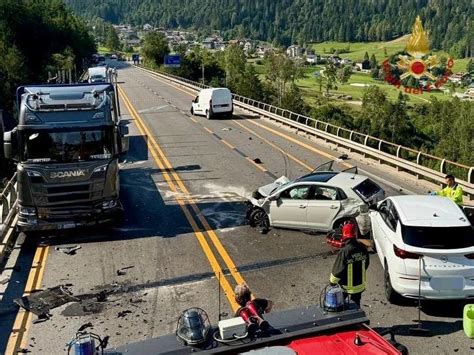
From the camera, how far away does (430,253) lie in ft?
29.1

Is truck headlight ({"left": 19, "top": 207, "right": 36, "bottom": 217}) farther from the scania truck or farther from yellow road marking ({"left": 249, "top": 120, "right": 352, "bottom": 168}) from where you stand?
yellow road marking ({"left": 249, "top": 120, "right": 352, "bottom": 168})

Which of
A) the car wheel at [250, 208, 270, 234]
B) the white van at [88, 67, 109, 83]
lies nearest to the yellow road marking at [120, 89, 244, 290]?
the car wheel at [250, 208, 270, 234]

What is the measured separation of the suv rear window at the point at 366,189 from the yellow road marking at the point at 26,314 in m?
7.03

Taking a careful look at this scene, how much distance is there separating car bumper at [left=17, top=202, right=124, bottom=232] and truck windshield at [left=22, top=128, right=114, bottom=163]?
132 cm

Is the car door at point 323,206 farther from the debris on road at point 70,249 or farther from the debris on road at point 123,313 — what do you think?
the debris on road at point 70,249

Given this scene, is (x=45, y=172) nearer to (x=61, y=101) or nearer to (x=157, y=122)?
(x=61, y=101)

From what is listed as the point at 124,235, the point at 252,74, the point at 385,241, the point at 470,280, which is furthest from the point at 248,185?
the point at 252,74

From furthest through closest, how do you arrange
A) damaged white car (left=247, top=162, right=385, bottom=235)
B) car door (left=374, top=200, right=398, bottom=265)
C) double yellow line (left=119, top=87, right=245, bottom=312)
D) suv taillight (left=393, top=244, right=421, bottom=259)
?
1. damaged white car (left=247, top=162, right=385, bottom=235)
2. double yellow line (left=119, top=87, right=245, bottom=312)
3. car door (left=374, top=200, right=398, bottom=265)
4. suv taillight (left=393, top=244, right=421, bottom=259)

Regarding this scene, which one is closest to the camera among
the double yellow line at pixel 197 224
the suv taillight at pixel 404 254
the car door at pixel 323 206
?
the suv taillight at pixel 404 254

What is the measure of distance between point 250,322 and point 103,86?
10607 mm

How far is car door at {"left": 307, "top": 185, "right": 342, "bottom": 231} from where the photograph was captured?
506 inches

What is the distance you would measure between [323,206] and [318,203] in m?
0.14

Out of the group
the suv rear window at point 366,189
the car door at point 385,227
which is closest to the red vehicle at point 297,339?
the car door at point 385,227

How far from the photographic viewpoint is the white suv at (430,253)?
28.9 ft
